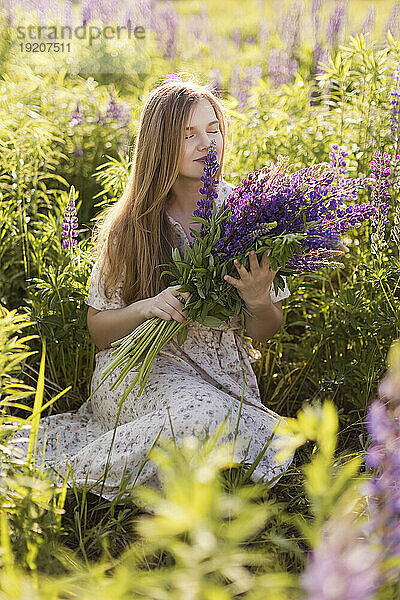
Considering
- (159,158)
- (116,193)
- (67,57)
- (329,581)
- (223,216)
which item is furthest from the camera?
(67,57)

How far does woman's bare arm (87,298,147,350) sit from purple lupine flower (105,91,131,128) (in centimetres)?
144

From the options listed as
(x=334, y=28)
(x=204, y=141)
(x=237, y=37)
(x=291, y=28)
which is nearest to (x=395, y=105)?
(x=204, y=141)

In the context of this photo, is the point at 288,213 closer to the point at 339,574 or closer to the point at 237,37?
the point at 339,574

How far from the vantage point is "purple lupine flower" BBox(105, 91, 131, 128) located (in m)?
3.61

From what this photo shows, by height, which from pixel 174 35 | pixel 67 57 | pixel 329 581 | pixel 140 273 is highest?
pixel 174 35

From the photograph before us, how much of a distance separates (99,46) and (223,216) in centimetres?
377

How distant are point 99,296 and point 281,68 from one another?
349 centimetres

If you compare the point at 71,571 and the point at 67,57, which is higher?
the point at 67,57

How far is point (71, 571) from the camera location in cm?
155

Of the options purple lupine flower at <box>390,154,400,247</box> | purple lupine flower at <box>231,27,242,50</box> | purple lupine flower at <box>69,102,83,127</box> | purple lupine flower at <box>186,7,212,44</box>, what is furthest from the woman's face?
purple lupine flower at <box>186,7,212,44</box>

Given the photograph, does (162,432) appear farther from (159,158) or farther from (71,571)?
(159,158)

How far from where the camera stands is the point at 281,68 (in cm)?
536

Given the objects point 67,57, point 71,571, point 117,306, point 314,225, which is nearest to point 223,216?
point 314,225

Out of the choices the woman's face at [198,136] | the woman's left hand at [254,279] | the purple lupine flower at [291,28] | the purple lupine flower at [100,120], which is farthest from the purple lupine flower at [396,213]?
the purple lupine flower at [291,28]
